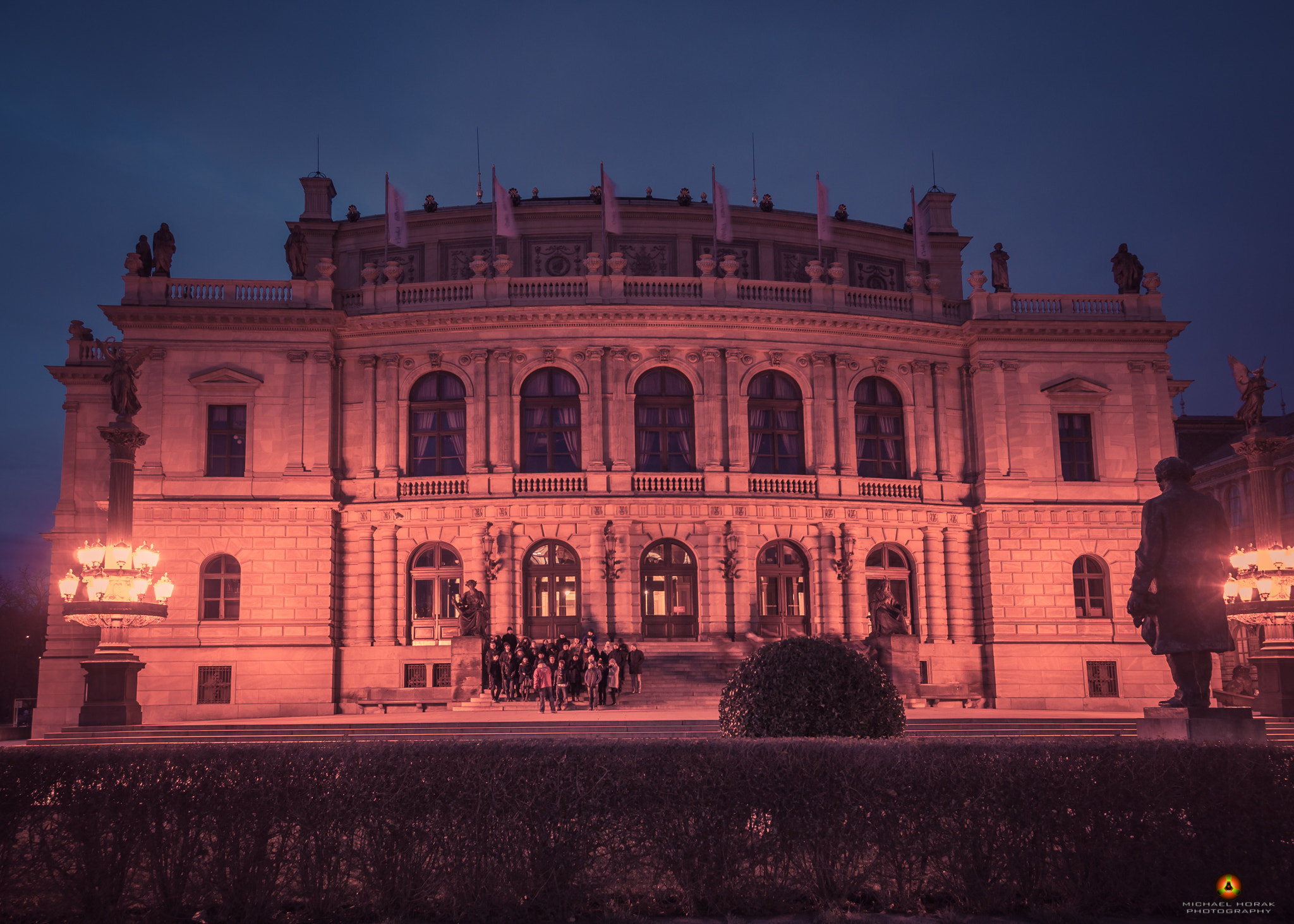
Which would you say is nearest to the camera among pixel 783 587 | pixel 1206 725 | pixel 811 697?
pixel 811 697

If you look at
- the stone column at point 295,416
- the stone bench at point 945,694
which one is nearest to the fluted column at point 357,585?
the stone column at point 295,416

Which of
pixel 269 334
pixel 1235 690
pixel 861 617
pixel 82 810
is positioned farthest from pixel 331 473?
pixel 1235 690

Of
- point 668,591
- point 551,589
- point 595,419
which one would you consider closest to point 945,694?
point 668,591

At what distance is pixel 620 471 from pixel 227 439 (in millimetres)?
14026

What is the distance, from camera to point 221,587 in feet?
122

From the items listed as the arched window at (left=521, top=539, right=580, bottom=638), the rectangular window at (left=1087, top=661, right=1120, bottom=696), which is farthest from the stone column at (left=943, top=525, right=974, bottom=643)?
the arched window at (left=521, top=539, right=580, bottom=638)

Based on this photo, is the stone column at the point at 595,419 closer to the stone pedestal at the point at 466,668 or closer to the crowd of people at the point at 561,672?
the crowd of people at the point at 561,672

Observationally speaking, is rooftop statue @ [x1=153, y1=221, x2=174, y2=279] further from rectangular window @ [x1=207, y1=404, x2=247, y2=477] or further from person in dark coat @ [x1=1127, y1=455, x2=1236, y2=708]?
person in dark coat @ [x1=1127, y1=455, x2=1236, y2=708]

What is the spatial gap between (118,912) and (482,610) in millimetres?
25103

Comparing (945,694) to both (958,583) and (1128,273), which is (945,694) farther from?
(1128,273)

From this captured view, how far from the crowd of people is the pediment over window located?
13.3 metres

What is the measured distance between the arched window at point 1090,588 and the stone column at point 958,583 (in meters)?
3.80

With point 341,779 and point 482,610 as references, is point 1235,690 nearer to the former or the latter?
point 482,610

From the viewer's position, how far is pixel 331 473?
3803cm
